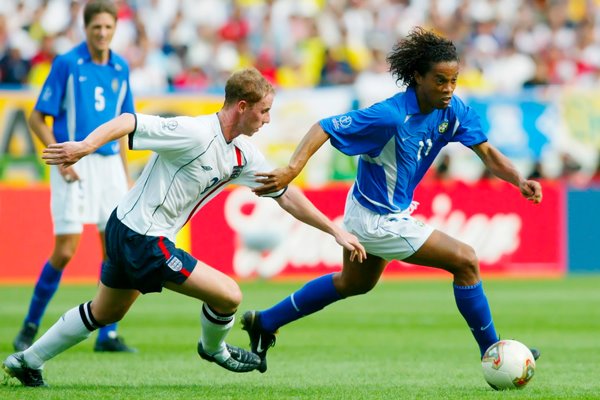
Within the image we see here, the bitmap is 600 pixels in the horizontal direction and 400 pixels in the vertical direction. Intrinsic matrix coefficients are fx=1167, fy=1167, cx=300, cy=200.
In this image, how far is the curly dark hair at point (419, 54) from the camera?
746 centimetres

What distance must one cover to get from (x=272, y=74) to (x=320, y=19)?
2329 mm

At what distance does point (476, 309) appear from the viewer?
750 centimetres

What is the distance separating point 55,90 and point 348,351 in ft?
10.4

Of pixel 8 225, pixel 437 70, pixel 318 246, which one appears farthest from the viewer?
pixel 318 246

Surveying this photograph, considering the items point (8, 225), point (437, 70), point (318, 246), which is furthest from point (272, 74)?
point (437, 70)

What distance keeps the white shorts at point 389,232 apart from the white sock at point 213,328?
3.67 feet

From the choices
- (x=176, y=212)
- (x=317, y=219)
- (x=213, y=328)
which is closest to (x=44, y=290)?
(x=213, y=328)

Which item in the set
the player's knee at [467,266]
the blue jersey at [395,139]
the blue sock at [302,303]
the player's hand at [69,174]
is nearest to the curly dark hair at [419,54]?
A: the blue jersey at [395,139]

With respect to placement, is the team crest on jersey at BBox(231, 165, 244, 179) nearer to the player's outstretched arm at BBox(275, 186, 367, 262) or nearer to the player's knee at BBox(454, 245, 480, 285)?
the player's outstretched arm at BBox(275, 186, 367, 262)

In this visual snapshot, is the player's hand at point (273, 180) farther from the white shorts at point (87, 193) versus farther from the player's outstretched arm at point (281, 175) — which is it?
the white shorts at point (87, 193)

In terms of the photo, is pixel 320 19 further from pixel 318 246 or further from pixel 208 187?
pixel 208 187

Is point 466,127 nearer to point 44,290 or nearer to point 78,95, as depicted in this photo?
point 78,95

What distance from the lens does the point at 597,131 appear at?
19.8 meters

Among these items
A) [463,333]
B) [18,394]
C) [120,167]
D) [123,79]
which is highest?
[123,79]
